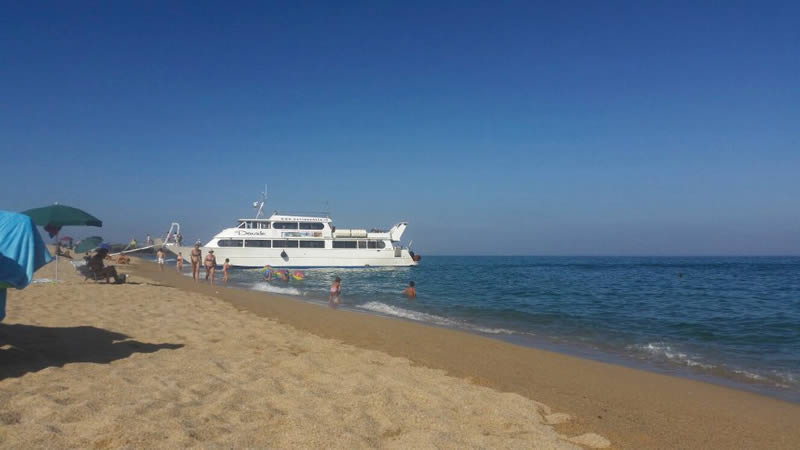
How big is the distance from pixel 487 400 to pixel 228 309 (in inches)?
294

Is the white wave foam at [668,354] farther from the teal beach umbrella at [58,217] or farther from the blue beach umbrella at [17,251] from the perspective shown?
the teal beach umbrella at [58,217]

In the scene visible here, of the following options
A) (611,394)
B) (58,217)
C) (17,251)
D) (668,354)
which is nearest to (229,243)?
A: (58,217)

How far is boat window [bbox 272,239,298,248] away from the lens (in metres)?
36.8

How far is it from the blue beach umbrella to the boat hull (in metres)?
31.6

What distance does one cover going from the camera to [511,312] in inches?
593

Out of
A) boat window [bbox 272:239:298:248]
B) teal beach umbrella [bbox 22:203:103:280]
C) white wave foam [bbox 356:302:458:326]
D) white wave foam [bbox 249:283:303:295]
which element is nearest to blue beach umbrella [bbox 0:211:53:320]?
teal beach umbrella [bbox 22:203:103:280]

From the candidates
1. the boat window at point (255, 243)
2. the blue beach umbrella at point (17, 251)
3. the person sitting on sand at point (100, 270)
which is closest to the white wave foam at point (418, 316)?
the person sitting on sand at point (100, 270)

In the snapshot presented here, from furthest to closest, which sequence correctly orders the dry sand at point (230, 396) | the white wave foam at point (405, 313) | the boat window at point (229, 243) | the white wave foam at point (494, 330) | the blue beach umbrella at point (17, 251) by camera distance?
the boat window at point (229, 243), the white wave foam at point (405, 313), the white wave foam at point (494, 330), the blue beach umbrella at point (17, 251), the dry sand at point (230, 396)

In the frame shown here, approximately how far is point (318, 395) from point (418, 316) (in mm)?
9493

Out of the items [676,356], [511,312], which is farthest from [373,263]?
[676,356]

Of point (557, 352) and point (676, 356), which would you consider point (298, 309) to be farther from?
point (676, 356)

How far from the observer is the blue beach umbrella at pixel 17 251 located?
4.50 m

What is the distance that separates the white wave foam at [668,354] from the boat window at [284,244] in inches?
1193

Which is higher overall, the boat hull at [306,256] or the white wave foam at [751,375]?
the boat hull at [306,256]
